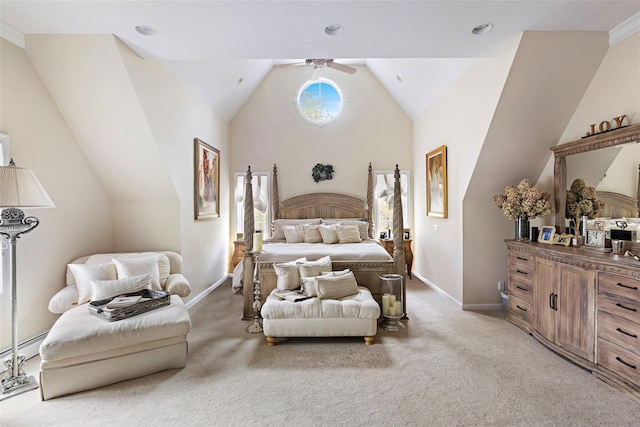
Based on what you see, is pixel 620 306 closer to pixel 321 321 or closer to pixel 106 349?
pixel 321 321

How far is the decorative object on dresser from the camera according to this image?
242cm

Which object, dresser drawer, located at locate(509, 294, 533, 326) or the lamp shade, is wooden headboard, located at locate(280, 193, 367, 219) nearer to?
dresser drawer, located at locate(509, 294, 533, 326)

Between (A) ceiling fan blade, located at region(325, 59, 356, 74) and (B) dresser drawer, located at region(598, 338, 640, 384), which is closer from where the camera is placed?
(B) dresser drawer, located at region(598, 338, 640, 384)

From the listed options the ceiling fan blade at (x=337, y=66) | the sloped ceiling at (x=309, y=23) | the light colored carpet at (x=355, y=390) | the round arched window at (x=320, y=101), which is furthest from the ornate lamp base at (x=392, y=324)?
the round arched window at (x=320, y=101)

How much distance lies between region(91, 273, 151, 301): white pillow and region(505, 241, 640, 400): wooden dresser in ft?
13.5

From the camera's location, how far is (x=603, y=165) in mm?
3125

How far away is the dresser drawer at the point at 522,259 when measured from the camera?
138 inches

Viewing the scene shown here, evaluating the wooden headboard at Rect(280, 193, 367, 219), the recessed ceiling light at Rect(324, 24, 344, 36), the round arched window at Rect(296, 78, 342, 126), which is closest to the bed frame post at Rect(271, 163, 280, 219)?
the wooden headboard at Rect(280, 193, 367, 219)

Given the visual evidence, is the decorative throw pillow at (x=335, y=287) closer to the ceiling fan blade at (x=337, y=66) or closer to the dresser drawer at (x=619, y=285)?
the dresser drawer at (x=619, y=285)

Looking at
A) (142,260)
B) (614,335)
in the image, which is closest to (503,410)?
(614,335)

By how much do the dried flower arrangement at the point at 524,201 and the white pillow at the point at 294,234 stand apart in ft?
10.0

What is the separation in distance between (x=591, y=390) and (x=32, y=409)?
4.22 meters

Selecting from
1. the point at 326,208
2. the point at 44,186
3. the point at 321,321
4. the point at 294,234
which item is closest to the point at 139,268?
the point at 44,186

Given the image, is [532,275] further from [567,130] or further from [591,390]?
[567,130]
